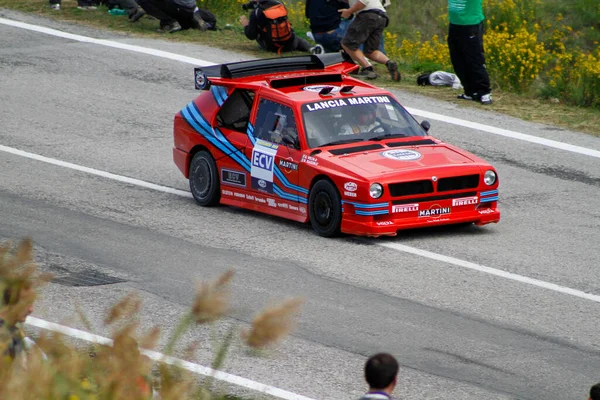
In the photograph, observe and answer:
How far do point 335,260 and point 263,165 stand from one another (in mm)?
1882

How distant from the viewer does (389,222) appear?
11.5m

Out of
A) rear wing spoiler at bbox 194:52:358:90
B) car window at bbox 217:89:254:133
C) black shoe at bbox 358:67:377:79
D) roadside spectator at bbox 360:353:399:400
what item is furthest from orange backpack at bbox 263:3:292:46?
roadside spectator at bbox 360:353:399:400

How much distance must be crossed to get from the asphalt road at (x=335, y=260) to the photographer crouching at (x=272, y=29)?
272 centimetres

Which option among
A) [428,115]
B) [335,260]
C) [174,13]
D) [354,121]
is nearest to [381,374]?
[335,260]

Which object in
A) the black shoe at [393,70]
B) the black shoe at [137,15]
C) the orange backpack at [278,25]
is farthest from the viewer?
the black shoe at [137,15]

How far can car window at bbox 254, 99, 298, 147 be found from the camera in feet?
40.8

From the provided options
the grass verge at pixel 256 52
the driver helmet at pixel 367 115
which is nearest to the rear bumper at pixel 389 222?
the driver helmet at pixel 367 115

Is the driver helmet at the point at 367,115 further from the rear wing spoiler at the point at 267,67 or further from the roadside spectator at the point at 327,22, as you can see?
the roadside spectator at the point at 327,22

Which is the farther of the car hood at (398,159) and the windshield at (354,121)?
the windshield at (354,121)

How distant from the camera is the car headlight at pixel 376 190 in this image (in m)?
11.3

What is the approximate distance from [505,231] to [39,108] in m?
8.74

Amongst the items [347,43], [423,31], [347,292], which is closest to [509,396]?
[347,292]

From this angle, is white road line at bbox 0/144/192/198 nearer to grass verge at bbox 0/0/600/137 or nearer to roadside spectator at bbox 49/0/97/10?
grass verge at bbox 0/0/600/137

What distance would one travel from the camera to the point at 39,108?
1798 centimetres
